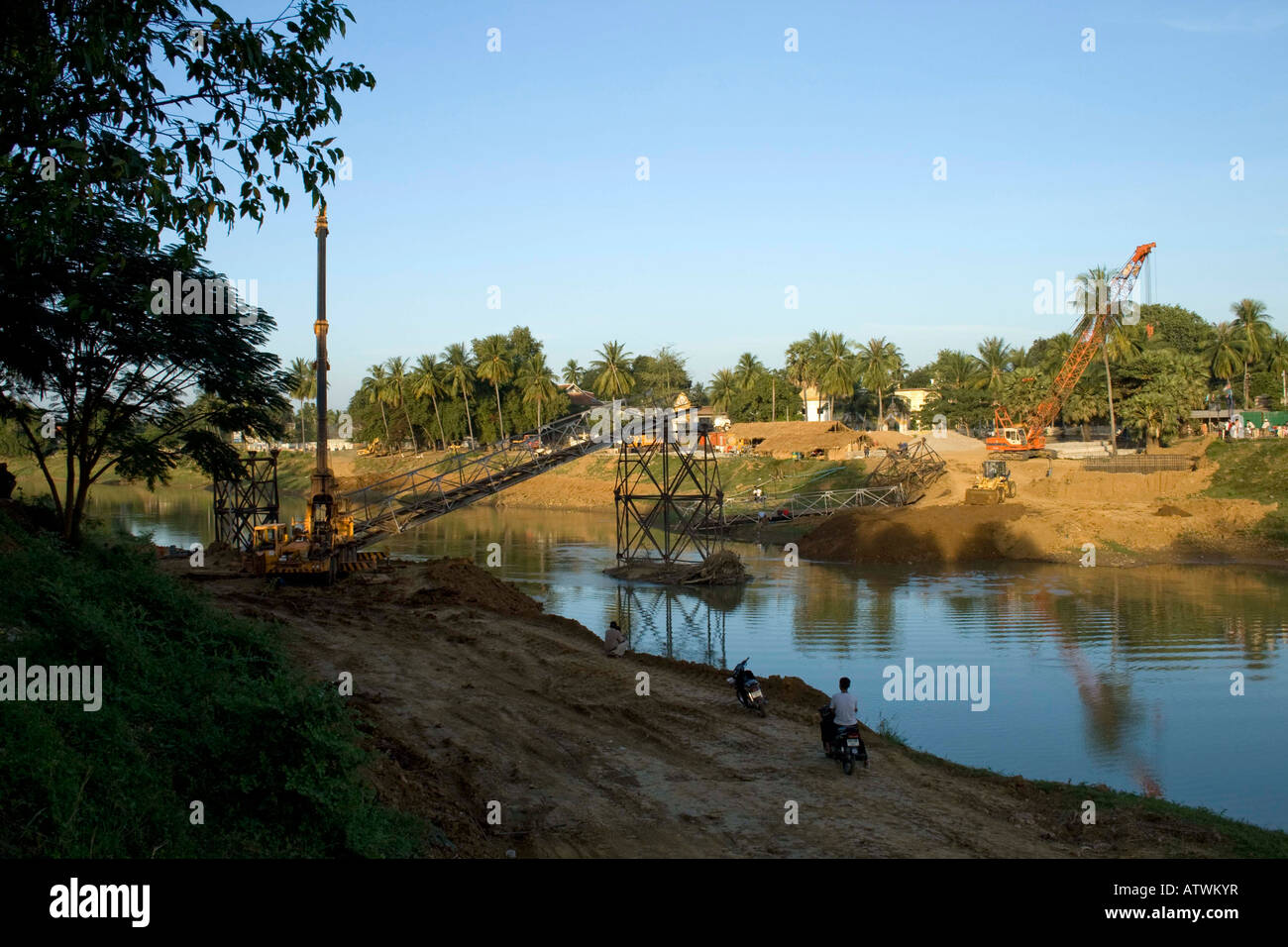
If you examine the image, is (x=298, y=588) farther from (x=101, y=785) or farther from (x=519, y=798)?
(x=101, y=785)

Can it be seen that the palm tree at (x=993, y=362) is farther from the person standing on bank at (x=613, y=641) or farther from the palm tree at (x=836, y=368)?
the person standing on bank at (x=613, y=641)

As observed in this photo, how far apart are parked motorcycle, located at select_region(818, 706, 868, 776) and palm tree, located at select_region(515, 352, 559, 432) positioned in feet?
289

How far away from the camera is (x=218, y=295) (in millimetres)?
26859

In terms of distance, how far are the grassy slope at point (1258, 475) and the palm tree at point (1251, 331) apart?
3531 centimetres

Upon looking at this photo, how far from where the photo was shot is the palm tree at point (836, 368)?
107 meters

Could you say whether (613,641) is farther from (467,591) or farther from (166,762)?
(166,762)

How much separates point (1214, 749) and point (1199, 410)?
66889 mm

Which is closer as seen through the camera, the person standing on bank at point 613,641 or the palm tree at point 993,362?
the person standing on bank at point 613,641

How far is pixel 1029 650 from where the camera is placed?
28.6m

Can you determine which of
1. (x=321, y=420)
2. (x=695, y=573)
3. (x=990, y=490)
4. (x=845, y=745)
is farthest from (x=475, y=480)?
(x=990, y=490)

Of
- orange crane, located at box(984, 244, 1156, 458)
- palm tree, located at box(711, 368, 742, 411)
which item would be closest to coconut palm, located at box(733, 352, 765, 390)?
palm tree, located at box(711, 368, 742, 411)

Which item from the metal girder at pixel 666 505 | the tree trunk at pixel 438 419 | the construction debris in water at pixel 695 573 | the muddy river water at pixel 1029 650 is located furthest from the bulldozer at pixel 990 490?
the tree trunk at pixel 438 419

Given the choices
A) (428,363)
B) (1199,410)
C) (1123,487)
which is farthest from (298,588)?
(428,363)

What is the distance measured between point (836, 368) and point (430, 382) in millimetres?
46513
